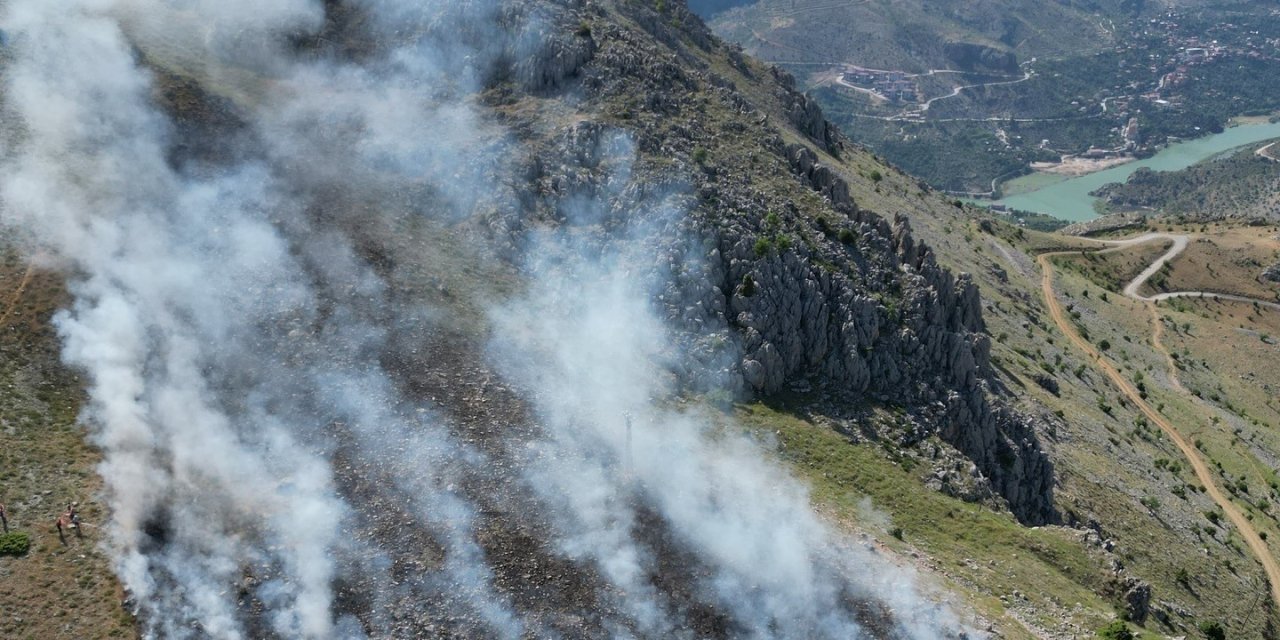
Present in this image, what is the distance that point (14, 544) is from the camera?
36.1m

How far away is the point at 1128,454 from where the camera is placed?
245ft

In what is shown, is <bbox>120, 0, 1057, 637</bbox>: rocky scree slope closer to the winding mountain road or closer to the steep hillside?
the steep hillside

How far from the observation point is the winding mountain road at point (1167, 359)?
72.1 m

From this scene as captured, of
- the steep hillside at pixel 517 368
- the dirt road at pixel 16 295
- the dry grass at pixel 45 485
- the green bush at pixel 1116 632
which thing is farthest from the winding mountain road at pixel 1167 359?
the dirt road at pixel 16 295

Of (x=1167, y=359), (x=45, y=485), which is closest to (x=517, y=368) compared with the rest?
(x=45, y=485)

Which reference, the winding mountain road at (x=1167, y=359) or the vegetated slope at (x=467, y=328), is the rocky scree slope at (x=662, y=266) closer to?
the vegetated slope at (x=467, y=328)

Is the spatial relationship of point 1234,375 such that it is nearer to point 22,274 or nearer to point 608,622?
point 608,622

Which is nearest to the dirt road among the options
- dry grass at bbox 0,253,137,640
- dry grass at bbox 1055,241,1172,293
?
dry grass at bbox 0,253,137,640

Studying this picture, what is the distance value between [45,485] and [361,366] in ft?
51.5

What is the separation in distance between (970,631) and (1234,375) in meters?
107

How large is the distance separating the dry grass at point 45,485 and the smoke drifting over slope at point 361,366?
3.50 ft

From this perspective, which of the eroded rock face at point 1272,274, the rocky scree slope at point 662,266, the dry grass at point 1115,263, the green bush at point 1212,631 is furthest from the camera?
the eroded rock face at point 1272,274

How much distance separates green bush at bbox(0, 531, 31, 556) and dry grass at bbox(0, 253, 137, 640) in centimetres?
25

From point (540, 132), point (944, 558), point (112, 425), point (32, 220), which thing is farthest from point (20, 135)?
point (944, 558)
